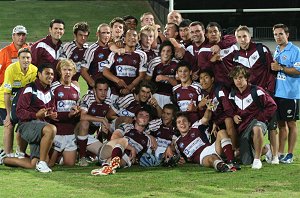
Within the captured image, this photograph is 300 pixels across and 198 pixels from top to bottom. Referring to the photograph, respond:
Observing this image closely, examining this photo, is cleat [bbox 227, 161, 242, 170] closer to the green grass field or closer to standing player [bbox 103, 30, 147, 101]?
the green grass field

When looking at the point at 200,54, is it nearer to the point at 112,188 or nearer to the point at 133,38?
the point at 133,38

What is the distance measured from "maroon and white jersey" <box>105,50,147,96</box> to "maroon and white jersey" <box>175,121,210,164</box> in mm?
1010

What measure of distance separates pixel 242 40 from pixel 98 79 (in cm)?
165

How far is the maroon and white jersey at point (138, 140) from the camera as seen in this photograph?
8500mm

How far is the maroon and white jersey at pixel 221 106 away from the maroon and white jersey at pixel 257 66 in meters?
0.39

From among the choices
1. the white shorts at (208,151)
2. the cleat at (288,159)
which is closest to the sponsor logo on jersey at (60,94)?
the white shorts at (208,151)

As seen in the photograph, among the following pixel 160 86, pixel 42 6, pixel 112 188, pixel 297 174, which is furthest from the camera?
pixel 42 6

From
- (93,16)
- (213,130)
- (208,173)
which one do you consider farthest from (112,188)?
(93,16)

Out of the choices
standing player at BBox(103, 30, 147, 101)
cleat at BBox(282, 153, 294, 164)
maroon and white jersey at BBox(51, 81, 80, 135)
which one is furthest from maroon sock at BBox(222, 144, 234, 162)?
maroon and white jersey at BBox(51, 81, 80, 135)

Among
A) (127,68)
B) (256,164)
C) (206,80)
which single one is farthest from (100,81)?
(256,164)

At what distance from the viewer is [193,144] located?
27.8ft

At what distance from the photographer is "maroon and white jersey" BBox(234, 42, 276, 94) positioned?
337 inches

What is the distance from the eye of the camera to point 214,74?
28.7 ft

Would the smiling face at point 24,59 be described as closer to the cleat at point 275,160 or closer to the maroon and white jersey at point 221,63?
the maroon and white jersey at point 221,63
